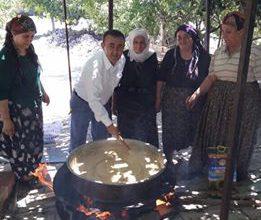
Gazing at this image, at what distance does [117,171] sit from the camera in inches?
119

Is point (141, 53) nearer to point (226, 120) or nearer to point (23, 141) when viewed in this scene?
point (226, 120)

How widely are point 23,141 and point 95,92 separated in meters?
1.08

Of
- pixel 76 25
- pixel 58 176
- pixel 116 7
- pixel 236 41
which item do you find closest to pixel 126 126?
pixel 58 176

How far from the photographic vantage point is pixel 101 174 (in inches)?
117

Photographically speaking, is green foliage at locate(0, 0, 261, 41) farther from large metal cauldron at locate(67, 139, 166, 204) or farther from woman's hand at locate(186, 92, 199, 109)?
large metal cauldron at locate(67, 139, 166, 204)

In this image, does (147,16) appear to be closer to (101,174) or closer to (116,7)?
(116,7)

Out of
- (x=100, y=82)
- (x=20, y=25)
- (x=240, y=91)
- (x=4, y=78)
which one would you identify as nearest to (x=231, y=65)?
(x=100, y=82)

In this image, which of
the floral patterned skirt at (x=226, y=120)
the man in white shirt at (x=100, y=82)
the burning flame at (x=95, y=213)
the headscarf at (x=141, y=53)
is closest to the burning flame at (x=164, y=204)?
the burning flame at (x=95, y=213)

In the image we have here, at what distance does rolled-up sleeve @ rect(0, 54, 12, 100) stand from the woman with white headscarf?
1.10 meters

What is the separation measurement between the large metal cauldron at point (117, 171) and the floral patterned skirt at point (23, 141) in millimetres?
922

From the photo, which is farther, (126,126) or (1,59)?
(126,126)

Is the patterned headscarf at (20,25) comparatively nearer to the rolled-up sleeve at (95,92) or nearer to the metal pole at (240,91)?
the rolled-up sleeve at (95,92)

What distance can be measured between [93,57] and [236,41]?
4.30 ft

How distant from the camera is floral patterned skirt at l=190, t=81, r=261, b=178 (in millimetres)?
3758
